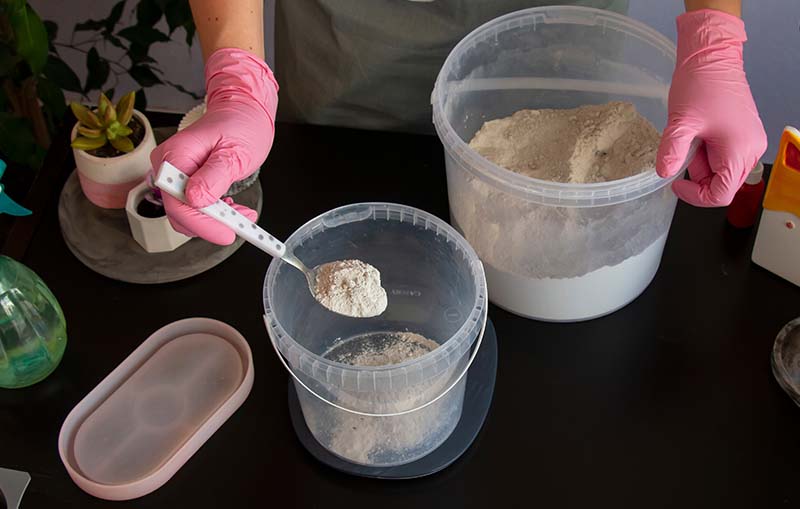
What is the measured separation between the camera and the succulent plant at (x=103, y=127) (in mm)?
1163

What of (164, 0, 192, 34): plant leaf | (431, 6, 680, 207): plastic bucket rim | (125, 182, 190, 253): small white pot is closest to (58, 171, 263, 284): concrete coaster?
(125, 182, 190, 253): small white pot

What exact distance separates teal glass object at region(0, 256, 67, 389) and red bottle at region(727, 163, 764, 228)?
90 cm

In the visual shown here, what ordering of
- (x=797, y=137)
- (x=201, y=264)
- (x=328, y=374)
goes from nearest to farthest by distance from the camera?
1. (x=328, y=374)
2. (x=797, y=137)
3. (x=201, y=264)

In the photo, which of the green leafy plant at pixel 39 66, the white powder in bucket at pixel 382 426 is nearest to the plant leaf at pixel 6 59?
the green leafy plant at pixel 39 66

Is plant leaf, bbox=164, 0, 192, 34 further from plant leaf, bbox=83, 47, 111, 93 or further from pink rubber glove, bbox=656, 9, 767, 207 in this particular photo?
pink rubber glove, bbox=656, 9, 767, 207

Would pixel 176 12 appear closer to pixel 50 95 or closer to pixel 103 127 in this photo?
pixel 50 95

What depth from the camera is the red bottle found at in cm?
116

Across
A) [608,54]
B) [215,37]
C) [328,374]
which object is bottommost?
[328,374]

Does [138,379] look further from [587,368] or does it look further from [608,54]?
[608,54]

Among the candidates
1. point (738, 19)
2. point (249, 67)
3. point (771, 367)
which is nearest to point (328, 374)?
point (249, 67)

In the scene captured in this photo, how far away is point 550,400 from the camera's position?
106 centimetres

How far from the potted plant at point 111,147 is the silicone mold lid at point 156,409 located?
23 centimetres

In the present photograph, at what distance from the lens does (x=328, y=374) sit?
0.90 m

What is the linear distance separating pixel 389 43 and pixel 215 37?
0.89 ft
